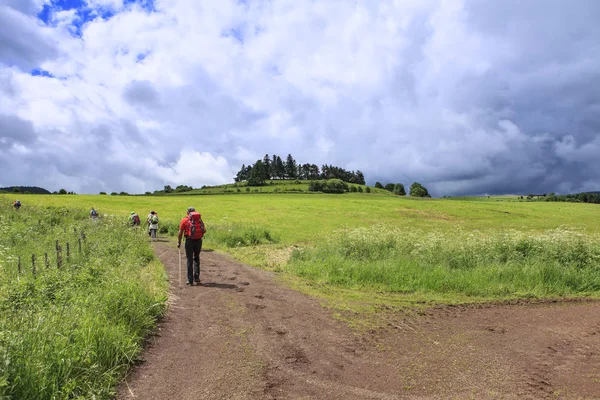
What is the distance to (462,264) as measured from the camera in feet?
46.5

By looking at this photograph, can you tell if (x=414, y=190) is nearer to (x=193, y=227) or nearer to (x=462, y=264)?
Answer: (x=462, y=264)

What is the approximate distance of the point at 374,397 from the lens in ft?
17.2

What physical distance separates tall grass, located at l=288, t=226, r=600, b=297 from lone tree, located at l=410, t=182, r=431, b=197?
126610 millimetres

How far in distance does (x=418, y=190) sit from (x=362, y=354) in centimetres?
14034

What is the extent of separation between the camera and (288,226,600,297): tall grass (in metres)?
12.0

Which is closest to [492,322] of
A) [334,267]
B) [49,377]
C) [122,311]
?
[334,267]

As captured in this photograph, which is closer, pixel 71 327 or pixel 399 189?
pixel 71 327

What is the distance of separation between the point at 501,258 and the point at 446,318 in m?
7.52

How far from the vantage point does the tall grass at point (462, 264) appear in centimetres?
1195

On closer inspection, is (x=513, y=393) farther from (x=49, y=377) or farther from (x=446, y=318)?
(x=49, y=377)

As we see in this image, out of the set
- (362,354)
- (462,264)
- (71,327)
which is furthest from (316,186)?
(71,327)

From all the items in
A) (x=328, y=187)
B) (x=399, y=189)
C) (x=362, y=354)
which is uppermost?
(x=328, y=187)

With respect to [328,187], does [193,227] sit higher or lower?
lower

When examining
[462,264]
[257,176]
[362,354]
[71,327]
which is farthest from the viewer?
[257,176]
